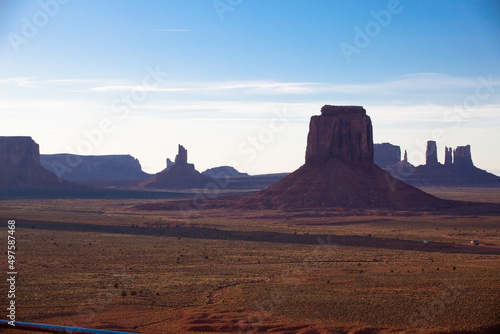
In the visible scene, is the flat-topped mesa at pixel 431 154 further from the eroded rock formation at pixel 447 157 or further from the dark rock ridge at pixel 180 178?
the dark rock ridge at pixel 180 178

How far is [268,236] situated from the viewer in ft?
162

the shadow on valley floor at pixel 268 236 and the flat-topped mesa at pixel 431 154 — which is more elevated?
the flat-topped mesa at pixel 431 154

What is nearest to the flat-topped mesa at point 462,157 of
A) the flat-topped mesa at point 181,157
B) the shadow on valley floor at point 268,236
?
the flat-topped mesa at point 181,157

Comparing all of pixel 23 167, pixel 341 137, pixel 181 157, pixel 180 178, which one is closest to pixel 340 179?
pixel 341 137

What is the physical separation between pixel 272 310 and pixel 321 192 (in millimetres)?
64297

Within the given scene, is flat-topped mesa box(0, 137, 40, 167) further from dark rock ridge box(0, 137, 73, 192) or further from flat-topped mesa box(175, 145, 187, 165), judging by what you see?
flat-topped mesa box(175, 145, 187, 165)

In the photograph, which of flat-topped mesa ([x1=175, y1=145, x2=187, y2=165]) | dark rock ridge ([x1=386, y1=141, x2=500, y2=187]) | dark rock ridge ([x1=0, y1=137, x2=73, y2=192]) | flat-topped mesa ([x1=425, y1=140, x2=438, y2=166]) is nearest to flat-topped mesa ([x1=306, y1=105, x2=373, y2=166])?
dark rock ridge ([x1=0, y1=137, x2=73, y2=192])

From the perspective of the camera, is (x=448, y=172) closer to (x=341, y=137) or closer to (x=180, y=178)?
(x=180, y=178)

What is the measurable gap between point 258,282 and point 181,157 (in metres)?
164

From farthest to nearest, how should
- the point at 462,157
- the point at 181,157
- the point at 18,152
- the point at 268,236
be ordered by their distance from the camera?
1. the point at 462,157
2. the point at 181,157
3. the point at 18,152
4. the point at 268,236

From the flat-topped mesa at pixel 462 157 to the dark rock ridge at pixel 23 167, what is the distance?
135 meters

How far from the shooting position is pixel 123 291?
22750 mm

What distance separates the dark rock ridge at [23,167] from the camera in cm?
14262

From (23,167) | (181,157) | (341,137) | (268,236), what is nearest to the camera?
(268,236)
